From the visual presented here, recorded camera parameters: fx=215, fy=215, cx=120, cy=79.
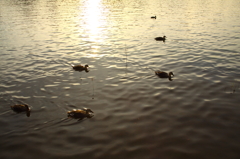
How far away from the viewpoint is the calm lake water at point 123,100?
7.44 metres

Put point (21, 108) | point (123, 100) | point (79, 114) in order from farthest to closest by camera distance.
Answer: point (123, 100), point (21, 108), point (79, 114)

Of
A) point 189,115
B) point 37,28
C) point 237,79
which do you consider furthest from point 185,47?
point 37,28

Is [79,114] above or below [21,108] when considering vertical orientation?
below

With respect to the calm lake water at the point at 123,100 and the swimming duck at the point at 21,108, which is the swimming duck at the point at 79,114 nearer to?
the calm lake water at the point at 123,100

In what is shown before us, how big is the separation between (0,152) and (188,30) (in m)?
25.2

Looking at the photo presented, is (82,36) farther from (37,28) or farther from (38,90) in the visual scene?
(38,90)

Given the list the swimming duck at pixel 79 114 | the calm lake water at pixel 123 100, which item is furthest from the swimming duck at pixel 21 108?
the swimming duck at pixel 79 114

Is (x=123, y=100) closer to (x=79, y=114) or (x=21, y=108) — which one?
(x=79, y=114)

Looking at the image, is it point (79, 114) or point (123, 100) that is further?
point (123, 100)

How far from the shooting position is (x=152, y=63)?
15664 mm

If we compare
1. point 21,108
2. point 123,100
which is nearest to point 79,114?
point 123,100

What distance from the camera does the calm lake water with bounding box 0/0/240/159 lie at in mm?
7441

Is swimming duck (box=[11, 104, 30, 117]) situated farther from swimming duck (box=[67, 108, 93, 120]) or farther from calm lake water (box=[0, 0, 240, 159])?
swimming duck (box=[67, 108, 93, 120])

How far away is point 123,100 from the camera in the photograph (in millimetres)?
10516
